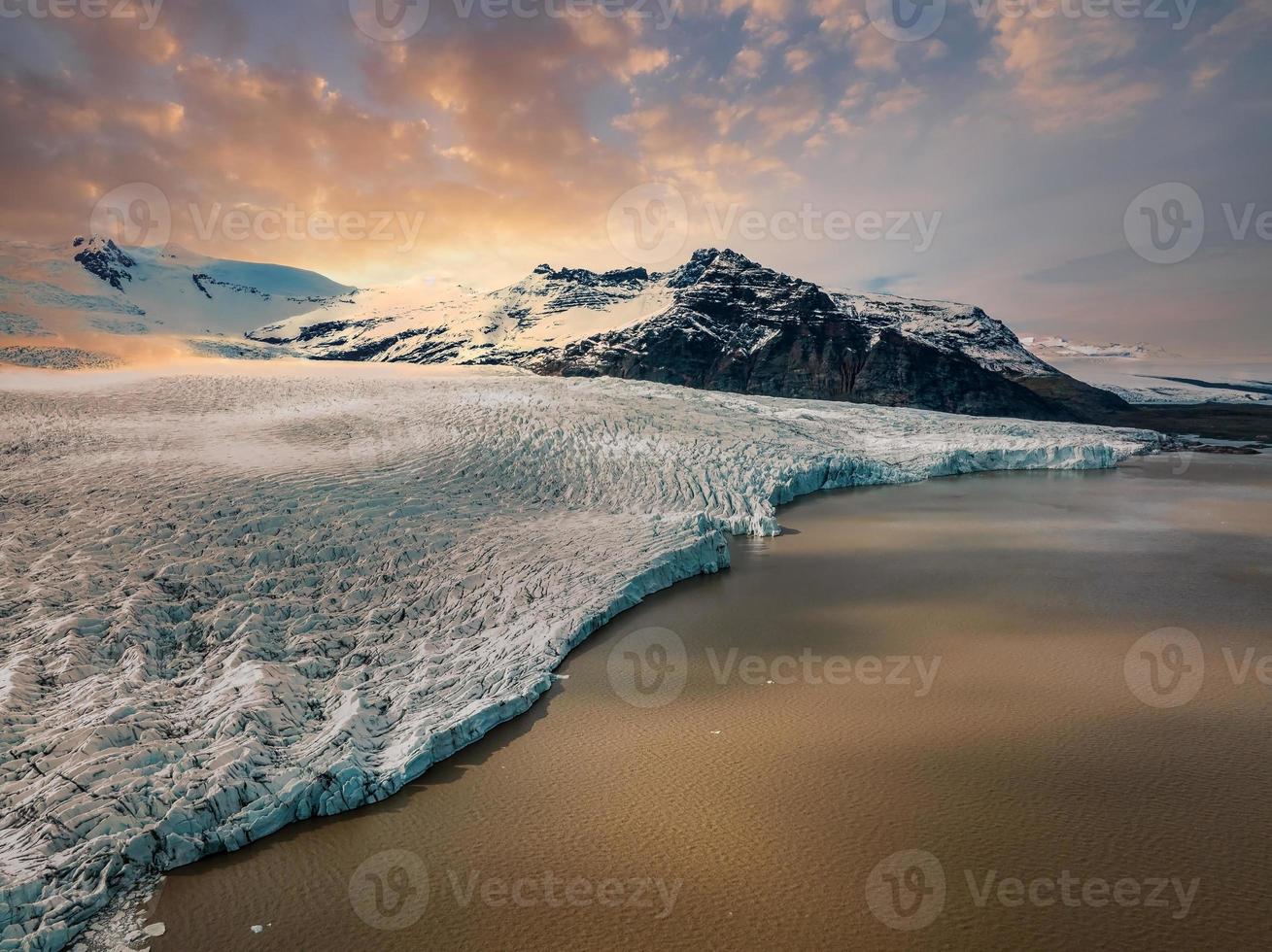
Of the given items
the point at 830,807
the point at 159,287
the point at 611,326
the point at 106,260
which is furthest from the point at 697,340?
the point at 159,287

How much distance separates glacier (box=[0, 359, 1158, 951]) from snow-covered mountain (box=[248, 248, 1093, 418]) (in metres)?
45.6

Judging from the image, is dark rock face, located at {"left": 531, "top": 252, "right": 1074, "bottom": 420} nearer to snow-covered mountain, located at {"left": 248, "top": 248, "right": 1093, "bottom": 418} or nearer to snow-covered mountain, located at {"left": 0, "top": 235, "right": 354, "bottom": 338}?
snow-covered mountain, located at {"left": 248, "top": 248, "right": 1093, "bottom": 418}

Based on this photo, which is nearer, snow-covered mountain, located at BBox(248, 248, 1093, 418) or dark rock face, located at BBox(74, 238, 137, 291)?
snow-covered mountain, located at BBox(248, 248, 1093, 418)

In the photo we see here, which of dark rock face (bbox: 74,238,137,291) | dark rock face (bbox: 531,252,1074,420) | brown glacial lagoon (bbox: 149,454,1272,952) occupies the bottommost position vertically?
brown glacial lagoon (bbox: 149,454,1272,952)

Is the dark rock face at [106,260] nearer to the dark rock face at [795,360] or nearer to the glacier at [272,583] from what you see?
the dark rock face at [795,360]

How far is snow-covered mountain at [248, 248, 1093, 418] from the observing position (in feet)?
214

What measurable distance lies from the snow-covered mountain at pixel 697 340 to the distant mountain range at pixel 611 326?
196 mm

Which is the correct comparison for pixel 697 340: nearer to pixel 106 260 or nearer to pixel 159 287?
pixel 106 260

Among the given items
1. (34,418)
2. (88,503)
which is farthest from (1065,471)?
(34,418)

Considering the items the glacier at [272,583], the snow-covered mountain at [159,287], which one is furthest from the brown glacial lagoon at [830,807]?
the snow-covered mountain at [159,287]

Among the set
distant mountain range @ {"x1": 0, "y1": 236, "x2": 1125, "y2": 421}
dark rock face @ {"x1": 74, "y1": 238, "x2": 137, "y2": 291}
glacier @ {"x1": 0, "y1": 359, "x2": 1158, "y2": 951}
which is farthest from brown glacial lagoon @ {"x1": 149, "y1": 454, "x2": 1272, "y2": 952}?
dark rock face @ {"x1": 74, "y1": 238, "x2": 137, "y2": 291}

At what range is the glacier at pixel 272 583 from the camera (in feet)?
16.5

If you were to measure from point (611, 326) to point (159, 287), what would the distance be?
72475mm

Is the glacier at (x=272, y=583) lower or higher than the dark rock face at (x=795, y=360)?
lower
